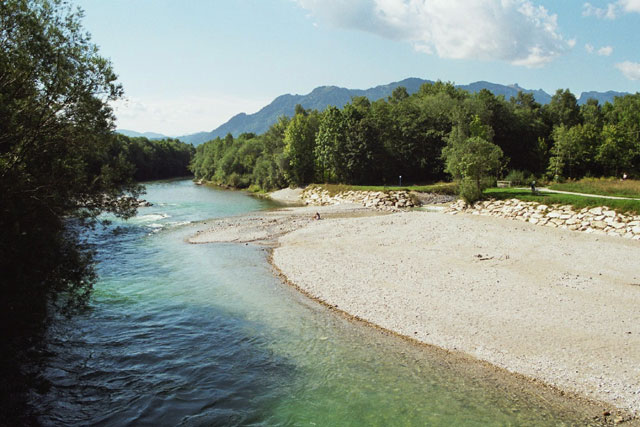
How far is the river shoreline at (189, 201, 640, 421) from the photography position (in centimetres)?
1153

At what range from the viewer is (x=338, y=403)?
10359 millimetres

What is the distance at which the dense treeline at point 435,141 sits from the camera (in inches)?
2448

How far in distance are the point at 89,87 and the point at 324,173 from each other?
61227 mm

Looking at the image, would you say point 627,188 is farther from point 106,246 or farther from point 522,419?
point 106,246

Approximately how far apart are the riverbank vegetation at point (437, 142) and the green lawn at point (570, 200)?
1702 cm

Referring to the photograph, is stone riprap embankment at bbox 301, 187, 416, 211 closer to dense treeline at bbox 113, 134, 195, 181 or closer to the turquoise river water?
the turquoise river water

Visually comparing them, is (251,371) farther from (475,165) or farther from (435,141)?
(435,141)

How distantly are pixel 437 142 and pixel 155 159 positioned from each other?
338ft

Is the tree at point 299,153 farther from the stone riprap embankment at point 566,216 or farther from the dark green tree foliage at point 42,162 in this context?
the dark green tree foliage at point 42,162

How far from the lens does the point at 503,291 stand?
16906 mm

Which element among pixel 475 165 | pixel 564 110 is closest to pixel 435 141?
pixel 475 165

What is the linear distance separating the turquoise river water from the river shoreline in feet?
4.05

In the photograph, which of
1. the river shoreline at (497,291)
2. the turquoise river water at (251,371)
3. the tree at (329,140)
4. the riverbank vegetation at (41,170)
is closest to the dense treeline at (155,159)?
the tree at (329,140)

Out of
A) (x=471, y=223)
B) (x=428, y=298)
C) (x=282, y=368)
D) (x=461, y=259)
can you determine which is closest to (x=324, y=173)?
(x=471, y=223)
